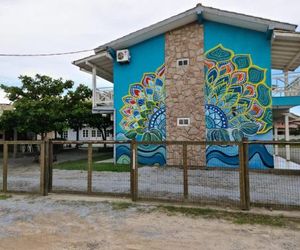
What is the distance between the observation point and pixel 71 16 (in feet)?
47.1

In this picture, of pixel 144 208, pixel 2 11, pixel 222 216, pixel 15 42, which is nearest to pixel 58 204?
pixel 144 208

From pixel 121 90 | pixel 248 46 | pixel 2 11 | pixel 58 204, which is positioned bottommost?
pixel 58 204

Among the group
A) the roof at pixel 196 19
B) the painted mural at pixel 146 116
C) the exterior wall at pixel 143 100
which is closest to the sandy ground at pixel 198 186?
the painted mural at pixel 146 116

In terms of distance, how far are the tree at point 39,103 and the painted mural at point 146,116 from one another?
3.81 metres

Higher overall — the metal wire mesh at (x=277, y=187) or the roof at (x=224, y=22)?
the roof at (x=224, y=22)

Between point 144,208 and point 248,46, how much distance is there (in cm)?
953

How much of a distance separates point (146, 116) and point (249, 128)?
4.99 m

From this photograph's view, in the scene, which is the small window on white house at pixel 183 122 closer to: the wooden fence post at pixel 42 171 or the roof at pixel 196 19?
the roof at pixel 196 19

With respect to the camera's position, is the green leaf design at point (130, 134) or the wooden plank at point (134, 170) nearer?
the wooden plank at point (134, 170)

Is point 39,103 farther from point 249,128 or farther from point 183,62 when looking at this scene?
point 249,128

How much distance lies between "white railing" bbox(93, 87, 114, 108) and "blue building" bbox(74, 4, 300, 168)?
120 centimetres

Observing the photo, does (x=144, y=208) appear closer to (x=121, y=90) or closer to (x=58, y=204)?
(x=58, y=204)

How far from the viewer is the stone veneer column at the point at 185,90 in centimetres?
1319

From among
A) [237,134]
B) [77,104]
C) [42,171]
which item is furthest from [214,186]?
[77,104]
